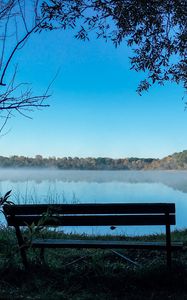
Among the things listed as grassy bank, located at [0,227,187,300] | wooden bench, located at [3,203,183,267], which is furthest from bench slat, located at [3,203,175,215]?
grassy bank, located at [0,227,187,300]

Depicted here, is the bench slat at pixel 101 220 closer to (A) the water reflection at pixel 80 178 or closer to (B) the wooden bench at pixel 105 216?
(B) the wooden bench at pixel 105 216

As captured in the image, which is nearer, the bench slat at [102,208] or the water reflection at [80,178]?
the bench slat at [102,208]

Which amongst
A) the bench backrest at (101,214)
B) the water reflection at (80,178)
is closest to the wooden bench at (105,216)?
the bench backrest at (101,214)

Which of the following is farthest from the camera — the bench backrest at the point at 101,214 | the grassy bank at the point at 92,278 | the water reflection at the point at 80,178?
the water reflection at the point at 80,178

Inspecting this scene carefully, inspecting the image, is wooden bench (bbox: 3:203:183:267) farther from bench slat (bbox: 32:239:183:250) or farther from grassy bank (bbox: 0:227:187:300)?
grassy bank (bbox: 0:227:187:300)

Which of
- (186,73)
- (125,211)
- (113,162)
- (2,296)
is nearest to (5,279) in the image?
(2,296)

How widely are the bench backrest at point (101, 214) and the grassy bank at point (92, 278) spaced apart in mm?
367

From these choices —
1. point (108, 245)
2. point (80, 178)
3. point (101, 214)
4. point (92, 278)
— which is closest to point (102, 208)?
point (101, 214)

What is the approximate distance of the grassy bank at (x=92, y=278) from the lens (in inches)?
150

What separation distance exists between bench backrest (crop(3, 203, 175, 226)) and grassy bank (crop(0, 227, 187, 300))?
1.20 ft

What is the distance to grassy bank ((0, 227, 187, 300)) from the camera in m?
3.80

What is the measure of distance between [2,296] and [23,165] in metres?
14.5

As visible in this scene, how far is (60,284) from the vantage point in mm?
A: 4117

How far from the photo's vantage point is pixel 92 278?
431 centimetres
